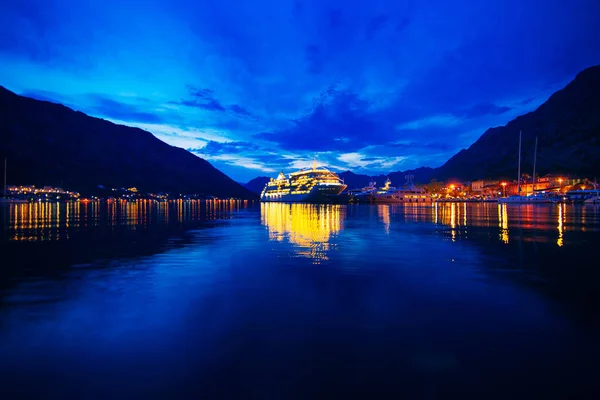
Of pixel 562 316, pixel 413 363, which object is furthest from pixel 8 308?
pixel 562 316

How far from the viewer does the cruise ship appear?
139m

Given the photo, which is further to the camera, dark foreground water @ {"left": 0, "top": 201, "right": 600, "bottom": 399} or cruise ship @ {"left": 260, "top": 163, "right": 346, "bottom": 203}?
cruise ship @ {"left": 260, "top": 163, "right": 346, "bottom": 203}

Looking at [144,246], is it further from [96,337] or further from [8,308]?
[96,337]

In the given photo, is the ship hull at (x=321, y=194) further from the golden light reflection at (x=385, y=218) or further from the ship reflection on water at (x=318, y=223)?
the ship reflection on water at (x=318, y=223)

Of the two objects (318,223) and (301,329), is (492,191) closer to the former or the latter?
(318,223)

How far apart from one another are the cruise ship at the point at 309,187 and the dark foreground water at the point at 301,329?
124m

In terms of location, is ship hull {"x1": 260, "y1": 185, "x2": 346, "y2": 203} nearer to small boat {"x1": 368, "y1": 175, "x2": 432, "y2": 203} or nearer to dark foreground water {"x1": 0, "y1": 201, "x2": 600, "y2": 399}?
small boat {"x1": 368, "y1": 175, "x2": 432, "y2": 203}

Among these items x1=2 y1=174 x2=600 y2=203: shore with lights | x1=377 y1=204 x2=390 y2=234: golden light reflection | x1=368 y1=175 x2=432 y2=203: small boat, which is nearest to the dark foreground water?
x1=377 y1=204 x2=390 y2=234: golden light reflection

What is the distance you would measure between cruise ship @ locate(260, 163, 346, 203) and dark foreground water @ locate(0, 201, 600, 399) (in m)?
124

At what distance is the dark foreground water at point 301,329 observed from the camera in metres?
4.90

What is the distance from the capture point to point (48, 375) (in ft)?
16.9

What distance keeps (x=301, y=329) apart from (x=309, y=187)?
137m

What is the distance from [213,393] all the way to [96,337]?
333 centimetres

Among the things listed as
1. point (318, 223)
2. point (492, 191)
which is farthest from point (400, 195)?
point (318, 223)
